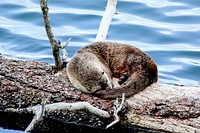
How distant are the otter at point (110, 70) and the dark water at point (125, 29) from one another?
2296 millimetres

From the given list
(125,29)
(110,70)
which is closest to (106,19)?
(110,70)

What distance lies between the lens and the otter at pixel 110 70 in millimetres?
6488

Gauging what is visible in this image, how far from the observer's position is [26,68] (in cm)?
666

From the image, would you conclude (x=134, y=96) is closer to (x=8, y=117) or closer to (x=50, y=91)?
(x=50, y=91)

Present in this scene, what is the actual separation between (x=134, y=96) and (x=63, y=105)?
726 mm

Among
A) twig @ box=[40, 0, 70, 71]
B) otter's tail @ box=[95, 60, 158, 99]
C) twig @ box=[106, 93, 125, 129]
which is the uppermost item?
twig @ box=[40, 0, 70, 71]

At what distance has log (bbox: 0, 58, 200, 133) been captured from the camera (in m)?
6.04

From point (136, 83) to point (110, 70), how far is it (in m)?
0.65

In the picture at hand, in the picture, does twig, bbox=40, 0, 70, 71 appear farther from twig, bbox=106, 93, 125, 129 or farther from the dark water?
the dark water

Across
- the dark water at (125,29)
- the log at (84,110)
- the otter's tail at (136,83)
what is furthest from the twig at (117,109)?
the dark water at (125,29)

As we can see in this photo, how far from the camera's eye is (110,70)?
719 centimetres

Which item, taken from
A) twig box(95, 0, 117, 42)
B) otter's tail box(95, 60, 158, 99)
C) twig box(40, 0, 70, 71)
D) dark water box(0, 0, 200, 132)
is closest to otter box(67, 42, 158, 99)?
otter's tail box(95, 60, 158, 99)

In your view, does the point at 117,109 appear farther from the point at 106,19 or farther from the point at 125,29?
the point at 125,29

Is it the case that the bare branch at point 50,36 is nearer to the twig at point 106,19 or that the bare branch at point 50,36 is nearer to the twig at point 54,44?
the twig at point 54,44
